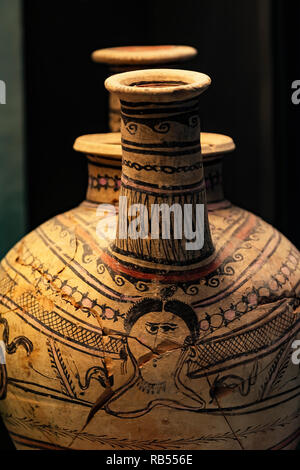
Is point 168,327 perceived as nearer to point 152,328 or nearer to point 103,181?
point 152,328

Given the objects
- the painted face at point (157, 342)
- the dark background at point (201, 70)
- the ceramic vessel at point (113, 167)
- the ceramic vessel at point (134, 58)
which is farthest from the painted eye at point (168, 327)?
the dark background at point (201, 70)

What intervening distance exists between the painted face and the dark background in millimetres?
766

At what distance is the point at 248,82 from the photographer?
86.3 inches

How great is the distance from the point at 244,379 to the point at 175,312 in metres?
0.16

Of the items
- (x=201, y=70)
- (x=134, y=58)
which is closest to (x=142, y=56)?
(x=134, y=58)

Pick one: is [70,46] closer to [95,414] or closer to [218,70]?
[218,70]

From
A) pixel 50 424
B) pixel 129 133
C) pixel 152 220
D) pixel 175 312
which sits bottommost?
pixel 50 424

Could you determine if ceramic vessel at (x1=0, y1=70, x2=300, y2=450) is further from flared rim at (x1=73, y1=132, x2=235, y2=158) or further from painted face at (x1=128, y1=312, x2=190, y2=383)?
flared rim at (x1=73, y1=132, x2=235, y2=158)

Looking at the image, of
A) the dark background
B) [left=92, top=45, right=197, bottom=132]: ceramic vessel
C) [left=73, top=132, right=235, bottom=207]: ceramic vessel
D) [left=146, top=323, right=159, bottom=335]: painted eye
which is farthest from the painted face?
the dark background

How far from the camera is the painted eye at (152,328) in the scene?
1422mm

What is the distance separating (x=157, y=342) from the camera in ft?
4.66

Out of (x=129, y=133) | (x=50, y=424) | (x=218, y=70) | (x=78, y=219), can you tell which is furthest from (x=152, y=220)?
(x=218, y=70)

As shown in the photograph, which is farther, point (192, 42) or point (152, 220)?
point (192, 42)

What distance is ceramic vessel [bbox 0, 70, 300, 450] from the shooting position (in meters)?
1.41
